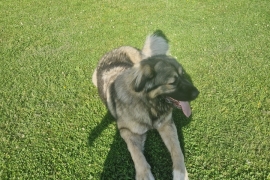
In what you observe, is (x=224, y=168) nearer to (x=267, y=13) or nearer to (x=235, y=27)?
→ (x=235, y=27)

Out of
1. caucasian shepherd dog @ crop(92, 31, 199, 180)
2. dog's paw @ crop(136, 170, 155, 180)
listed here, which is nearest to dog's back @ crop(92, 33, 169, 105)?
caucasian shepherd dog @ crop(92, 31, 199, 180)

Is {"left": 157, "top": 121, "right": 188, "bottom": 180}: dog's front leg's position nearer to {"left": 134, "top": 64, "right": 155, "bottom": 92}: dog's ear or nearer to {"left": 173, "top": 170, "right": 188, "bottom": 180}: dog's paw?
{"left": 173, "top": 170, "right": 188, "bottom": 180}: dog's paw

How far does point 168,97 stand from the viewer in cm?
356

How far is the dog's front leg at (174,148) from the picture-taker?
3.44 metres

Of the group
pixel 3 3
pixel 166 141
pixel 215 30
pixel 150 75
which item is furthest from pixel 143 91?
pixel 3 3

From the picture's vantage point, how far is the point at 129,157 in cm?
389

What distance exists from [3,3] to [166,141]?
28.7ft

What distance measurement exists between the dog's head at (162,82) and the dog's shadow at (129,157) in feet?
2.94

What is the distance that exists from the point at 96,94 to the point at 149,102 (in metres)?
1.96

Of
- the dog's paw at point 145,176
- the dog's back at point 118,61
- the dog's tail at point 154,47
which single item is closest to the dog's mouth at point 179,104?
the dog's paw at point 145,176

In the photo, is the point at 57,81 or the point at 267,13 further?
the point at 267,13

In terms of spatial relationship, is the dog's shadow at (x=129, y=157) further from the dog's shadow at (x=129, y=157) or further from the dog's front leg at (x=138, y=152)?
the dog's front leg at (x=138, y=152)

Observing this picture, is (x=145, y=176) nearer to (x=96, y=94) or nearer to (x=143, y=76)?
(x=143, y=76)

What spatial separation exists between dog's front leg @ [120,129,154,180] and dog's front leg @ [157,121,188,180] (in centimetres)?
34
